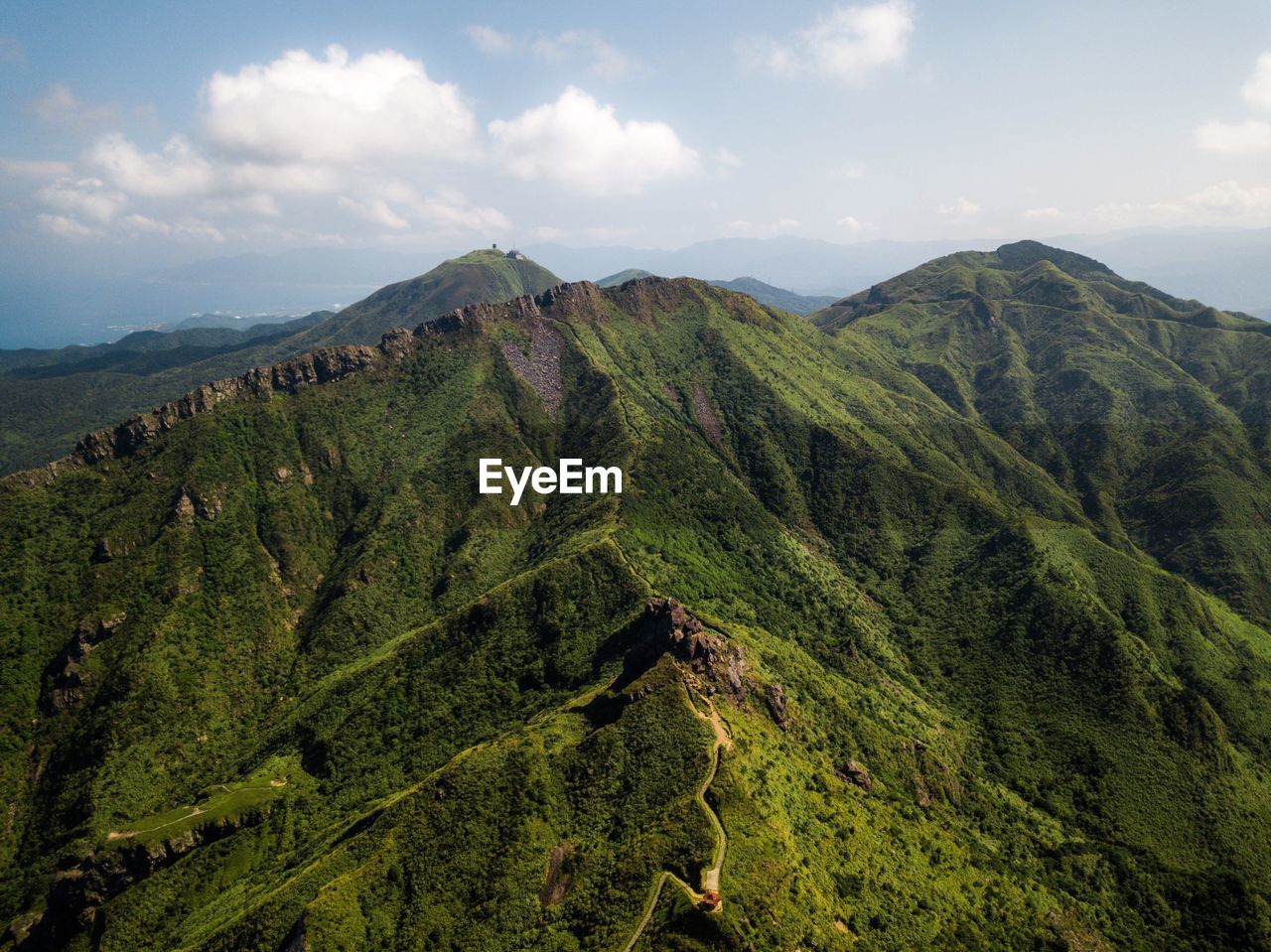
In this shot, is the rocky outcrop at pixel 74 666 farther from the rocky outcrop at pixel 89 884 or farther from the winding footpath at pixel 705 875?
the winding footpath at pixel 705 875

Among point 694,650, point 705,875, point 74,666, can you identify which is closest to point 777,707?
point 694,650

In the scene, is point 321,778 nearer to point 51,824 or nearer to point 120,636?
point 51,824

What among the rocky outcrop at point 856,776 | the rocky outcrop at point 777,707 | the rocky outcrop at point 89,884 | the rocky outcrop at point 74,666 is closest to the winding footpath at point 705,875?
the rocky outcrop at point 777,707

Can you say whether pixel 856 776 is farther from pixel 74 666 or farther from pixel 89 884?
pixel 74 666

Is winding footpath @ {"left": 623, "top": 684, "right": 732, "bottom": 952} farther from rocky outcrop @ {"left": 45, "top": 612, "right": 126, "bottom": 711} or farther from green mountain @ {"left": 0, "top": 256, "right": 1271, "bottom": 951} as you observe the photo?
rocky outcrop @ {"left": 45, "top": 612, "right": 126, "bottom": 711}

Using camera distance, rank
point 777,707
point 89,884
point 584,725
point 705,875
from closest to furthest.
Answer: point 705,875
point 584,725
point 89,884
point 777,707

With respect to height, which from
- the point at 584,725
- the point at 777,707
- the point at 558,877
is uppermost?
the point at 584,725

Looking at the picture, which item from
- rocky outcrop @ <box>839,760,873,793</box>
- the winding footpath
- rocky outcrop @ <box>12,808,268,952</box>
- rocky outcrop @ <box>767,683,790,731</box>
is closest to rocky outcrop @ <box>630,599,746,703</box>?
rocky outcrop @ <box>767,683,790,731</box>
